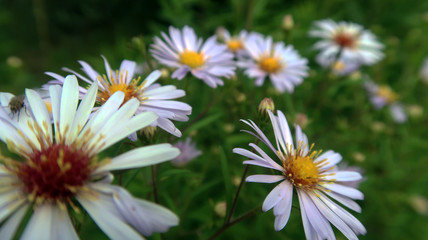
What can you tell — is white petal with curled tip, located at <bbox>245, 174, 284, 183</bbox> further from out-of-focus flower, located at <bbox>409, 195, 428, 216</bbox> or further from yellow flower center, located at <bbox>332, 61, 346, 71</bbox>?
out-of-focus flower, located at <bbox>409, 195, 428, 216</bbox>

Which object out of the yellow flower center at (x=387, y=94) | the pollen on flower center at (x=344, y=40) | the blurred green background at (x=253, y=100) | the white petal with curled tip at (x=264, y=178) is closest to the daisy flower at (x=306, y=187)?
the white petal with curled tip at (x=264, y=178)

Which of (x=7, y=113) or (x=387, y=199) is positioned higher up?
(x=387, y=199)

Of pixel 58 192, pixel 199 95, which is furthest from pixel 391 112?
pixel 58 192

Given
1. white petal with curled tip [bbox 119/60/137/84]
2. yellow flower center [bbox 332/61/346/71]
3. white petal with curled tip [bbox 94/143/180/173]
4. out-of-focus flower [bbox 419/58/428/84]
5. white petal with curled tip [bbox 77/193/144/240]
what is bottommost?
white petal with curled tip [bbox 77/193/144/240]

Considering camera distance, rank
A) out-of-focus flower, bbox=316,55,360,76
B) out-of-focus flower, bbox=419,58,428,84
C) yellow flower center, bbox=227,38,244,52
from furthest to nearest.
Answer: out-of-focus flower, bbox=419,58,428,84 < out-of-focus flower, bbox=316,55,360,76 < yellow flower center, bbox=227,38,244,52

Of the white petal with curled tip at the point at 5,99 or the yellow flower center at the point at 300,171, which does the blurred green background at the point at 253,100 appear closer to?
the yellow flower center at the point at 300,171

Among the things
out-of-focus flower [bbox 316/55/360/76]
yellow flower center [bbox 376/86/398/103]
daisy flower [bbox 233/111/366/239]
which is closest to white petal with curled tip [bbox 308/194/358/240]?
daisy flower [bbox 233/111/366/239]

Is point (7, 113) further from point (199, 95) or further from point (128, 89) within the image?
point (199, 95)
